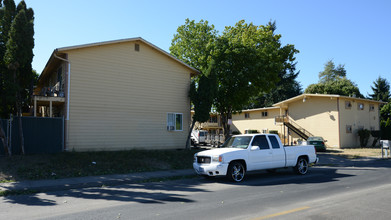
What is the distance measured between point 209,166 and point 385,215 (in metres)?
5.63

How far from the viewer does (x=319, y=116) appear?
3375 centimetres

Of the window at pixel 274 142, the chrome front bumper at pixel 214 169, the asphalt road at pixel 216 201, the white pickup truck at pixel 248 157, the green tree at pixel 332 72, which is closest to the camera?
the asphalt road at pixel 216 201

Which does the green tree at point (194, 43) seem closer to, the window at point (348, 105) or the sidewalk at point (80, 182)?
the sidewalk at point (80, 182)

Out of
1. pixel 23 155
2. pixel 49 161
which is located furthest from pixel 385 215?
pixel 23 155

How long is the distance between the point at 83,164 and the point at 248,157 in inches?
295

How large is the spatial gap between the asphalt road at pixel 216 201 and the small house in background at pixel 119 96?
777 cm

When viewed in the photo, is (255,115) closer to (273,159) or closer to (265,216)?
(273,159)

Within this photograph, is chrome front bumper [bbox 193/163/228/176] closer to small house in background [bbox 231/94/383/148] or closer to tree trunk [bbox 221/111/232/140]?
tree trunk [bbox 221/111/232/140]

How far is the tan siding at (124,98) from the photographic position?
55.4 ft

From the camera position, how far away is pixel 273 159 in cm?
1159

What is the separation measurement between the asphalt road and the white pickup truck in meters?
0.53

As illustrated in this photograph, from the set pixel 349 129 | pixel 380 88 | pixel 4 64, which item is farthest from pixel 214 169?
pixel 380 88

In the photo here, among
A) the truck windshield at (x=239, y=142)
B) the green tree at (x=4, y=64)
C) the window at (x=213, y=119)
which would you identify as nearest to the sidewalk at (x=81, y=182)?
the truck windshield at (x=239, y=142)

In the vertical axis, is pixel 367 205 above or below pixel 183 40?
below
